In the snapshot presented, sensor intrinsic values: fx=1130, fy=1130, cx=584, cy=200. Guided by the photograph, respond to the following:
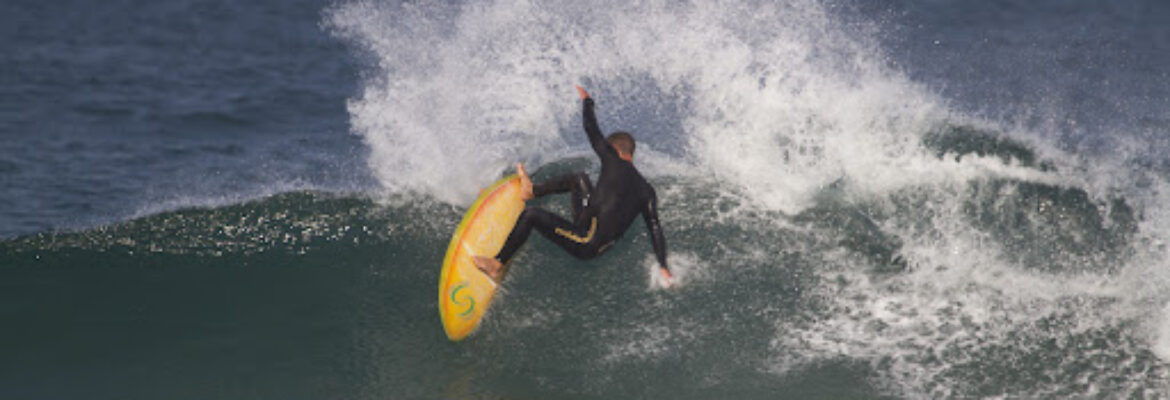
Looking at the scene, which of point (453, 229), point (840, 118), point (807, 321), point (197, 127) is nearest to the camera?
point (807, 321)

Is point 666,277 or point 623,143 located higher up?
point 623,143

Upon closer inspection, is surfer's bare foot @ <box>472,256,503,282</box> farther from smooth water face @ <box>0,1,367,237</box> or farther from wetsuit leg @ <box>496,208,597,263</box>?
smooth water face @ <box>0,1,367,237</box>

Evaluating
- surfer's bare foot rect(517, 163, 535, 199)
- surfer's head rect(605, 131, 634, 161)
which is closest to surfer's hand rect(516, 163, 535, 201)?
surfer's bare foot rect(517, 163, 535, 199)

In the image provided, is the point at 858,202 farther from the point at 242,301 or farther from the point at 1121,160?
the point at 242,301

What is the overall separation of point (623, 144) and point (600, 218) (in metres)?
0.72

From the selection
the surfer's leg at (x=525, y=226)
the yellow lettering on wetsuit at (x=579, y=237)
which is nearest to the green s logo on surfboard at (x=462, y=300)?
the surfer's leg at (x=525, y=226)

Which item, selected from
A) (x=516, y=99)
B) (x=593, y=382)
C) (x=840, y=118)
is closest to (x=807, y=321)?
(x=593, y=382)

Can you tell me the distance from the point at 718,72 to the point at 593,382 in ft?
16.3

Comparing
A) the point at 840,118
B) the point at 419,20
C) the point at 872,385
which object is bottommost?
the point at 872,385

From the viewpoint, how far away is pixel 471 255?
9188 mm

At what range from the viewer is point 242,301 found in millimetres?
9734

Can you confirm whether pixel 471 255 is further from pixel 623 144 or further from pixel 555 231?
pixel 623 144

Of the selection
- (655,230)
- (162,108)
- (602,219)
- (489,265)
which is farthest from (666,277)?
(162,108)

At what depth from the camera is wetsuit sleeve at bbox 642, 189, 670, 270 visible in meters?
8.98
